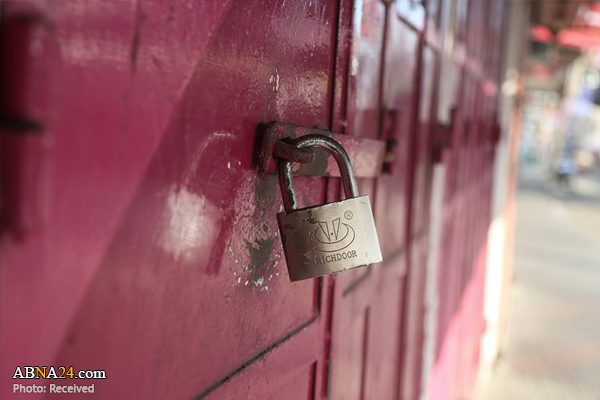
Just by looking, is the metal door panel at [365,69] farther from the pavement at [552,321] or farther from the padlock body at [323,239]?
the pavement at [552,321]

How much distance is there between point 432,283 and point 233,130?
5.16 feet

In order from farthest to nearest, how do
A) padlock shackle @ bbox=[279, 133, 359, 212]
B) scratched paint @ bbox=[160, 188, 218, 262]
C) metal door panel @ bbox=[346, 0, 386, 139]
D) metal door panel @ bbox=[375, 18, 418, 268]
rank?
metal door panel @ bbox=[375, 18, 418, 268]
metal door panel @ bbox=[346, 0, 386, 139]
padlock shackle @ bbox=[279, 133, 359, 212]
scratched paint @ bbox=[160, 188, 218, 262]

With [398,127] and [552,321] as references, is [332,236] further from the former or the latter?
[552,321]

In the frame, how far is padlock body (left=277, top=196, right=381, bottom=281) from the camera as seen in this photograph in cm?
55

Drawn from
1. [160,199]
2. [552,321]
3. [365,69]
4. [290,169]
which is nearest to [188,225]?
[160,199]

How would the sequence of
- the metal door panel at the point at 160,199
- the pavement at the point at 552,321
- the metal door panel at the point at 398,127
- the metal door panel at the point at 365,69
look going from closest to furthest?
1. the metal door panel at the point at 160,199
2. the metal door panel at the point at 365,69
3. the metal door panel at the point at 398,127
4. the pavement at the point at 552,321

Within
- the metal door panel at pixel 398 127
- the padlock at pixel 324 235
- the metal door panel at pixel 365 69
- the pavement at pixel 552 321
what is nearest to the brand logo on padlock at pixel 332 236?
the padlock at pixel 324 235

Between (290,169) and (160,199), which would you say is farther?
(290,169)

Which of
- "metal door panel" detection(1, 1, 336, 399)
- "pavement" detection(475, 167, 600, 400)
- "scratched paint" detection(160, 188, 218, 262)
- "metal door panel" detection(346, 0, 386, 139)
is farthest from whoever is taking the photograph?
"pavement" detection(475, 167, 600, 400)

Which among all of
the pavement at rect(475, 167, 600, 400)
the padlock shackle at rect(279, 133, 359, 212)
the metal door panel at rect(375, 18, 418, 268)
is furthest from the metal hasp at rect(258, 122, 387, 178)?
the pavement at rect(475, 167, 600, 400)

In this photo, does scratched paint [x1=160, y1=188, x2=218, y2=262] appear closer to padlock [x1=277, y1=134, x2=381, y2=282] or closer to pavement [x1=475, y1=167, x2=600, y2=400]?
padlock [x1=277, y1=134, x2=381, y2=282]

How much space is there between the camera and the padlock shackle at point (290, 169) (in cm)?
59

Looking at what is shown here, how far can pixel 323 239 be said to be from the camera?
56 cm

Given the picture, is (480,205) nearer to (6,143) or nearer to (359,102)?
(359,102)
